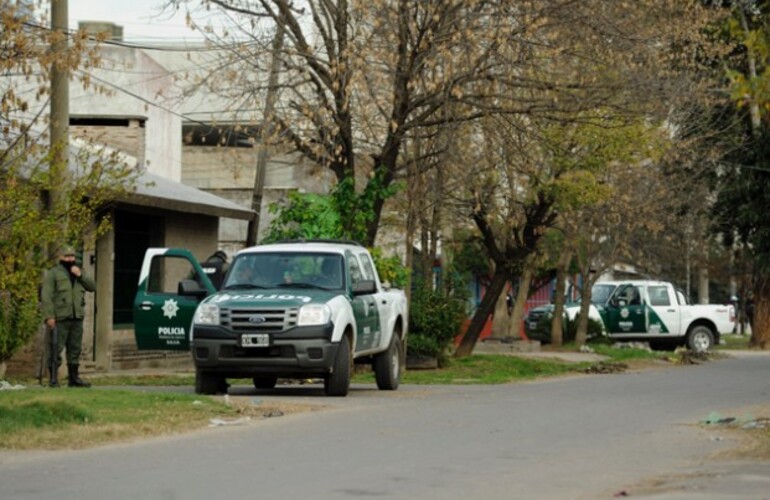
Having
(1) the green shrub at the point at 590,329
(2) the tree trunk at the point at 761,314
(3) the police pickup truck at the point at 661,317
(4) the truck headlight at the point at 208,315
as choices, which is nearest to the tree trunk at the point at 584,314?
(3) the police pickup truck at the point at 661,317

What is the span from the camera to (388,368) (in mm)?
23500

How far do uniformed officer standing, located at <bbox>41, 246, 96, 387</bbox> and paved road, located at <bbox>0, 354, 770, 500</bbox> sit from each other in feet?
13.7

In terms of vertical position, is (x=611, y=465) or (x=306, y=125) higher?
(x=306, y=125)

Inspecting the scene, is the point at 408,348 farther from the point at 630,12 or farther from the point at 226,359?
the point at 226,359

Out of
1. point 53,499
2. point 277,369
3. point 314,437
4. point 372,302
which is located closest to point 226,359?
point 277,369

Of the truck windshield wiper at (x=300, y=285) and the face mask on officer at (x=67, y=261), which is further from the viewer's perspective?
the face mask on officer at (x=67, y=261)

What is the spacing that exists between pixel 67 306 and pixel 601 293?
2730cm

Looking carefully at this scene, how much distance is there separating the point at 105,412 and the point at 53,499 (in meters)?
6.20

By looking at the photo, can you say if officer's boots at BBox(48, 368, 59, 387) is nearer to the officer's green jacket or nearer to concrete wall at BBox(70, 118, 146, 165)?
the officer's green jacket

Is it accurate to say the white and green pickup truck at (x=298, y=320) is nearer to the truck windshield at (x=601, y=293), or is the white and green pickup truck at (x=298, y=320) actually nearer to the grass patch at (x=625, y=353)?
the grass patch at (x=625, y=353)

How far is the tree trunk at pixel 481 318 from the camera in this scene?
117 feet

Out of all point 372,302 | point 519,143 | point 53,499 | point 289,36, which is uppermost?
point 289,36

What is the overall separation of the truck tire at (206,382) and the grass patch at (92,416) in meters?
1.96

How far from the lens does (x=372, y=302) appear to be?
22.9 m
